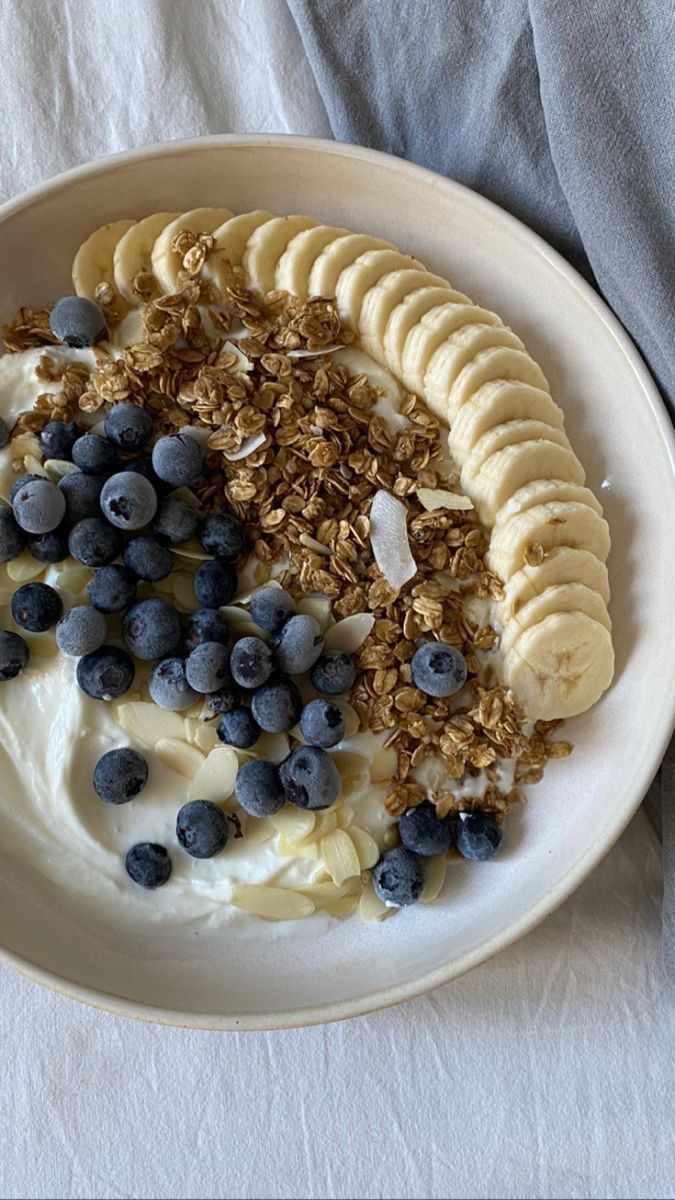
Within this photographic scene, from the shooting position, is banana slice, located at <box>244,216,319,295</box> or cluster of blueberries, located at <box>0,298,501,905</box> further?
banana slice, located at <box>244,216,319,295</box>

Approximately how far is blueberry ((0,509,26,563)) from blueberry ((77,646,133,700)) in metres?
0.15

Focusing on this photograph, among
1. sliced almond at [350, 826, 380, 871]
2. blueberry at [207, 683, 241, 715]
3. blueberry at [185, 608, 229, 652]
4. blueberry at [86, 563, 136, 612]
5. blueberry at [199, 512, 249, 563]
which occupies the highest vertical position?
blueberry at [199, 512, 249, 563]

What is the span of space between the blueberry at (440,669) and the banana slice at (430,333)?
12.6 inches

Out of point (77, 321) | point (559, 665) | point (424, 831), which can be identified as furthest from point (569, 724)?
point (77, 321)

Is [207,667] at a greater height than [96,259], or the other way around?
[96,259]

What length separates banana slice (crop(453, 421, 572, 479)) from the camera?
112 cm

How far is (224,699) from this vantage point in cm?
110

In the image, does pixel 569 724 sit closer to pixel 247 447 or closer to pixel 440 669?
pixel 440 669

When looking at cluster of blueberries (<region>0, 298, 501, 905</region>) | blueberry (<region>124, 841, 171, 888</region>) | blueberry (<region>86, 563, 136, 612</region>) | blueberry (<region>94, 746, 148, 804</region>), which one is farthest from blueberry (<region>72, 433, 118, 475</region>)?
blueberry (<region>124, 841, 171, 888</region>)

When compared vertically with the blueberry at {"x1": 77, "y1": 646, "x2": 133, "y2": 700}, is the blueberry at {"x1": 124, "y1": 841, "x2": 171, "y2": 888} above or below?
below

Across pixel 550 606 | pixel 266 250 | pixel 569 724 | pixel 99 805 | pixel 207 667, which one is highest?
pixel 266 250

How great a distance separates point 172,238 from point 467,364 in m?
0.39

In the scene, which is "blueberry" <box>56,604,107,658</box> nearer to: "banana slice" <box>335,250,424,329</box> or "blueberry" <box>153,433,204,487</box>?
"blueberry" <box>153,433,204,487</box>

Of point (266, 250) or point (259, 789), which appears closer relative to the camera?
point (259, 789)
